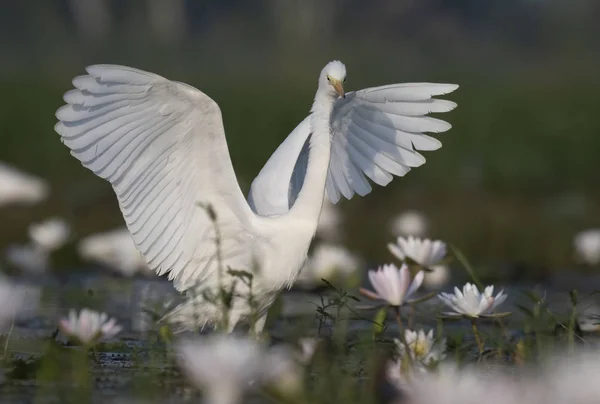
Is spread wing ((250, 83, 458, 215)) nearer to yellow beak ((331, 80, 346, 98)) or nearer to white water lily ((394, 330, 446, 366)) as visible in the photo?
yellow beak ((331, 80, 346, 98))

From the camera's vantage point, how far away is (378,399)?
9.95 feet

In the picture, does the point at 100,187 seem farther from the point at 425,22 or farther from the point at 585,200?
the point at 425,22

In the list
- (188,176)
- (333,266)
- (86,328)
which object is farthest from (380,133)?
(86,328)

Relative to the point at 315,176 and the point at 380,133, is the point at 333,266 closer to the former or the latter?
the point at 380,133

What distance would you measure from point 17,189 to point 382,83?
53.2ft

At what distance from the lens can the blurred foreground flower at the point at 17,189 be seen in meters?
9.12

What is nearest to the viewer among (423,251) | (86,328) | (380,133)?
(86,328)

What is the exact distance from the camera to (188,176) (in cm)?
468

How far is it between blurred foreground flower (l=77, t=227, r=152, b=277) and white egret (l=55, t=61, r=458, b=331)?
1.59 metres

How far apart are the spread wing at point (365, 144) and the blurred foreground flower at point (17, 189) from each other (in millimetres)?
4076

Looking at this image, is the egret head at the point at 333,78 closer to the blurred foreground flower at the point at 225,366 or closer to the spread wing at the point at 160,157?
the spread wing at the point at 160,157

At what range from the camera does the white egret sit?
14.8ft

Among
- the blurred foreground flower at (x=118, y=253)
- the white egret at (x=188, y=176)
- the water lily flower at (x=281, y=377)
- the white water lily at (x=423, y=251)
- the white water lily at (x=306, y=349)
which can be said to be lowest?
the water lily flower at (x=281, y=377)

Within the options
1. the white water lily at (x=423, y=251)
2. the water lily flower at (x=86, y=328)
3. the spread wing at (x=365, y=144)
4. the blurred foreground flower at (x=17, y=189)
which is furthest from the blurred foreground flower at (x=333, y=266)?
the blurred foreground flower at (x=17, y=189)
